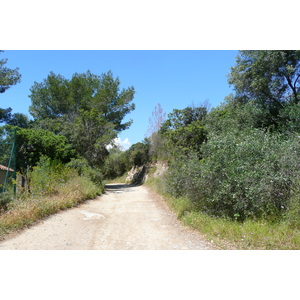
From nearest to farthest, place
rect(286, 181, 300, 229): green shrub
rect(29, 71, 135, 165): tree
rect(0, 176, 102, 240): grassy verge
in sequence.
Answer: rect(286, 181, 300, 229): green shrub < rect(0, 176, 102, 240): grassy verge < rect(29, 71, 135, 165): tree

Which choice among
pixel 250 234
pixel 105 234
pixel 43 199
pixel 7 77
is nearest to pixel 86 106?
pixel 7 77

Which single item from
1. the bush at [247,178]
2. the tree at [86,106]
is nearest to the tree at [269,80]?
the bush at [247,178]

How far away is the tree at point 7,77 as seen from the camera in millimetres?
14375

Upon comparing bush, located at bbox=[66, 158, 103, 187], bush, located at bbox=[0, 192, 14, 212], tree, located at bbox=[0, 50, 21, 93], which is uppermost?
tree, located at bbox=[0, 50, 21, 93]

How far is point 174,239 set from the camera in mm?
5676

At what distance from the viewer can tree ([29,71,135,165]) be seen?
18.5 metres

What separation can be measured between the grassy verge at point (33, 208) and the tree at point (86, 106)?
8505 millimetres

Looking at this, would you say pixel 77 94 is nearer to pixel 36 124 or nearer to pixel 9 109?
pixel 36 124

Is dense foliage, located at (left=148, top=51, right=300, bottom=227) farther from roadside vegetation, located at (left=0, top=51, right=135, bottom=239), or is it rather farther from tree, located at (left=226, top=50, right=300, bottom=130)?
roadside vegetation, located at (left=0, top=51, right=135, bottom=239)

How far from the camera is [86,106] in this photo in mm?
21297

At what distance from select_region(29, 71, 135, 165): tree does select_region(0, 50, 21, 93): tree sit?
4.66 m

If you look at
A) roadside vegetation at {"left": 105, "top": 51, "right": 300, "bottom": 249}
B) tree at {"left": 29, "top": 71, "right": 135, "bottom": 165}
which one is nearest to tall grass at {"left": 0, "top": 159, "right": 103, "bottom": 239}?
roadside vegetation at {"left": 105, "top": 51, "right": 300, "bottom": 249}

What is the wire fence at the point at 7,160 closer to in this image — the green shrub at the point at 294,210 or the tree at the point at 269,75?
the green shrub at the point at 294,210

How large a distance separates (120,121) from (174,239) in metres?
19.0
